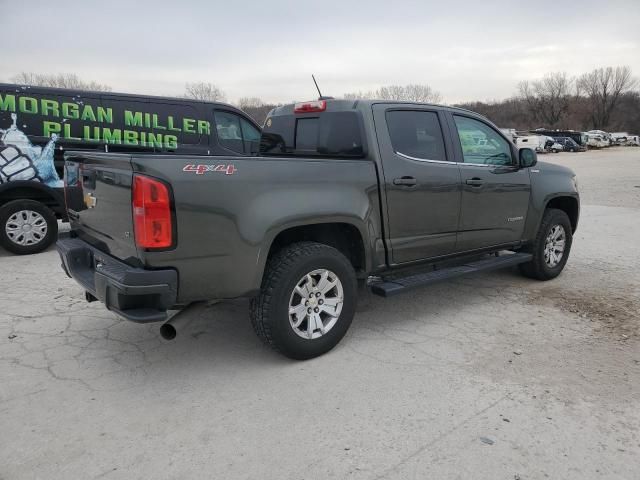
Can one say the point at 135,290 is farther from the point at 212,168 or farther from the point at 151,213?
the point at 212,168

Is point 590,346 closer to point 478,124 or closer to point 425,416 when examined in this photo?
point 425,416

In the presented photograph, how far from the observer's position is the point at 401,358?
372 centimetres

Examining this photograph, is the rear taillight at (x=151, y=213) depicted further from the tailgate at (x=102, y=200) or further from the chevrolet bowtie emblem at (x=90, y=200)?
the chevrolet bowtie emblem at (x=90, y=200)

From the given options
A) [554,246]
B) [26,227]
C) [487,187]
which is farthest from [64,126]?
[554,246]

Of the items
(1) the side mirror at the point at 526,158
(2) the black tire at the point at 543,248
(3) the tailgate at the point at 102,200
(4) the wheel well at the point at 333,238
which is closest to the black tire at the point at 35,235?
(3) the tailgate at the point at 102,200

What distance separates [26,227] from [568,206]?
22.9 feet

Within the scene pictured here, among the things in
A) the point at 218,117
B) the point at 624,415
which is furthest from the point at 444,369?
the point at 218,117

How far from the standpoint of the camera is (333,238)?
4008mm

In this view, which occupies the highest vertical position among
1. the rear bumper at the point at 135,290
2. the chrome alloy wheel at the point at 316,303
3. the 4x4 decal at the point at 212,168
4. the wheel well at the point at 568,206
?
the 4x4 decal at the point at 212,168

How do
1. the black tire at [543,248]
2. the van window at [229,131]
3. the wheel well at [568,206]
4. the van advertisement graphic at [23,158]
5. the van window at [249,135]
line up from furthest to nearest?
the van window at [249,135] → the van window at [229,131] → the van advertisement graphic at [23,158] → the wheel well at [568,206] → the black tire at [543,248]

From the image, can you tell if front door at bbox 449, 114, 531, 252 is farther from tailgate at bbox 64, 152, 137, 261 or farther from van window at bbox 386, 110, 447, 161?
tailgate at bbox 64, 152, 137, 261

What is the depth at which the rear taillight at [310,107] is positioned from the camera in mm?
4273

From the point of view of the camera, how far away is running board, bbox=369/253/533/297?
13.1 ft

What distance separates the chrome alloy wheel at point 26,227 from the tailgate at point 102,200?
325 cm
